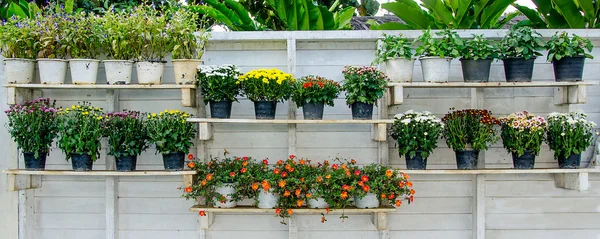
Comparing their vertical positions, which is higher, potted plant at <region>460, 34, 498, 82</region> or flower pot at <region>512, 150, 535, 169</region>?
potted plant at <region>460, 34, 498, 82</region>

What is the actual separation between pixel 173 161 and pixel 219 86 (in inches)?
21.9

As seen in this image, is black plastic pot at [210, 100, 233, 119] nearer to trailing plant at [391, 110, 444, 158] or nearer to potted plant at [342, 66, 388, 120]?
potted plant at [342, 66, 388, 120]

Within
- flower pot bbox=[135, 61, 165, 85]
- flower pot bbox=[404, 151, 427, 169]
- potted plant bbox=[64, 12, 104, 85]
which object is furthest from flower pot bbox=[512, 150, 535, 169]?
potted plant bbox=[64, 12, 104, 85]

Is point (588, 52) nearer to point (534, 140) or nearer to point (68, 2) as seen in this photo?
point (534, 140)

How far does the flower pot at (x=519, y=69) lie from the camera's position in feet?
9.62

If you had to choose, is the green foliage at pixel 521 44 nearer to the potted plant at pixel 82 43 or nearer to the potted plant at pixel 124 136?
the potted plant at pixel 124 136

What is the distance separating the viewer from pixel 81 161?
2912mm

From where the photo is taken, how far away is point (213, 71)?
9.50 feet

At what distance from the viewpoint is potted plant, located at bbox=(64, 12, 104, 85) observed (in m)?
2.94

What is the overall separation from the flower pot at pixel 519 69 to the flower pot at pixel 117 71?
2.40 m

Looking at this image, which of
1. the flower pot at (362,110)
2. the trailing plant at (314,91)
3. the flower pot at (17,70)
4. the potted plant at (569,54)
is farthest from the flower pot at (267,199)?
the potted plant at (569,54)

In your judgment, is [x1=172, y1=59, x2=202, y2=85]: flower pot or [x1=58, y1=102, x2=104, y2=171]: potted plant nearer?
[x1=58, y1=102, x2=104, y2=171]: potted plant

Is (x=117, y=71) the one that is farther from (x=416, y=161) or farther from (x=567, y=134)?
(x=567, y=134)

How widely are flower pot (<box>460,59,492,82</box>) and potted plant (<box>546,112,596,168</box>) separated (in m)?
0.50
